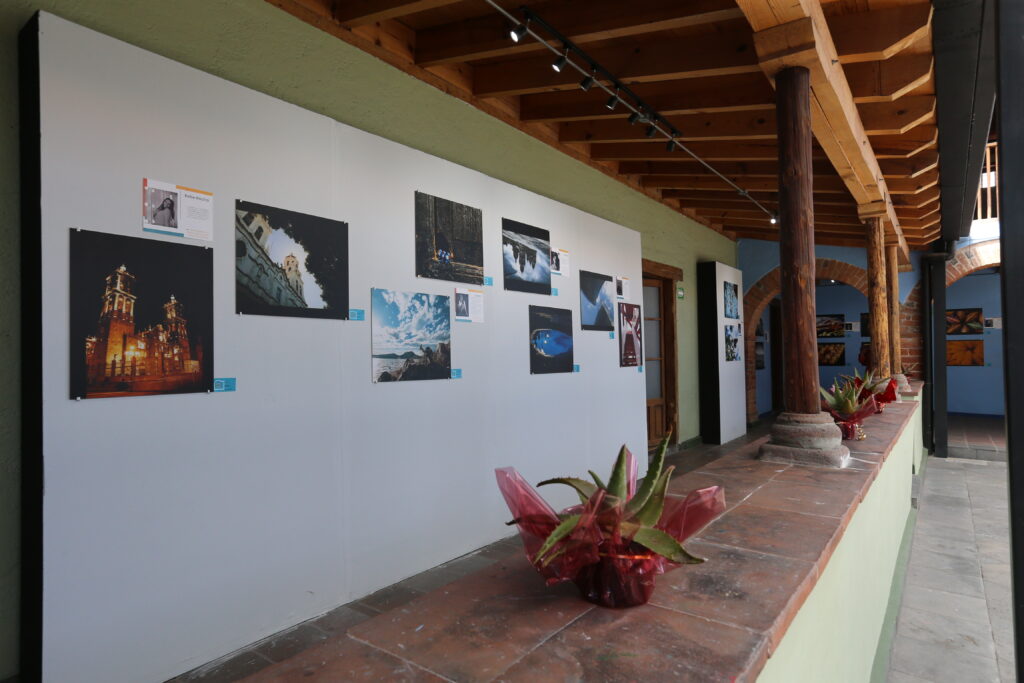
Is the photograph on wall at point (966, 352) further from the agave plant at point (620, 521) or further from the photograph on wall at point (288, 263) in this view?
the agave plant at point (620, 521)

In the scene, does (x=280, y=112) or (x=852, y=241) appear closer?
(x=280, y=112)

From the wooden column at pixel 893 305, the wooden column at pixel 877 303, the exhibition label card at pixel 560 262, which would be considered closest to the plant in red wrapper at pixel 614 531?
the exhibition label card at pixel 560 262

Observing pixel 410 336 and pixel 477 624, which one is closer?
pixel 477 624

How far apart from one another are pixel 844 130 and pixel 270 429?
12.5 feet

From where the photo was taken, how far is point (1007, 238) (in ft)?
3.30

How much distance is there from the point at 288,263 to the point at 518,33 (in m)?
1.76

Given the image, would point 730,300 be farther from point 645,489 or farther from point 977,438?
point 645,489

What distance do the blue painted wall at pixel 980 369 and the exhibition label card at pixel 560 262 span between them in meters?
10.4

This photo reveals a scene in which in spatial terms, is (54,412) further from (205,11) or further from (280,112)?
(205,11)

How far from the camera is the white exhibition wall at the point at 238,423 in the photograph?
7.31 feet

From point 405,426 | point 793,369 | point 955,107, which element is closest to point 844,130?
point 955,107

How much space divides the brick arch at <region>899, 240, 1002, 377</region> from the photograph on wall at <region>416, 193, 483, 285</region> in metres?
8.03

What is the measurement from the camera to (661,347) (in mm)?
7641

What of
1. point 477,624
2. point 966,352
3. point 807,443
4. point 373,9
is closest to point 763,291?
point 966,352
